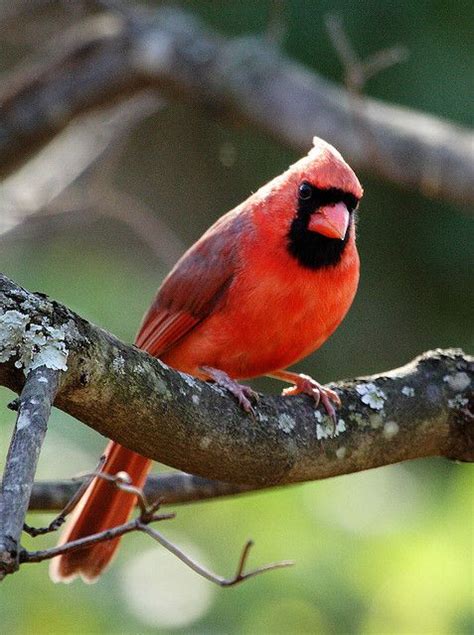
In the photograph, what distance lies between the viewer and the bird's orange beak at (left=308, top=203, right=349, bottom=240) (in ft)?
9.14

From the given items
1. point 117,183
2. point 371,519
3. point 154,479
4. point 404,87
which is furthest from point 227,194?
point 154,479

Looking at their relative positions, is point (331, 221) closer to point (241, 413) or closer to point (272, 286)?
point (272, 286)

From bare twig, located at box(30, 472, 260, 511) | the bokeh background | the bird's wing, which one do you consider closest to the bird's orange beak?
the bird's wing

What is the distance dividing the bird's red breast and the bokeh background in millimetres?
761

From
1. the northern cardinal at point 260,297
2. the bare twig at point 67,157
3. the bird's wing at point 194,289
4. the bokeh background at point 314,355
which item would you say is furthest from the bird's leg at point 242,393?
the bare twig at point 67,157

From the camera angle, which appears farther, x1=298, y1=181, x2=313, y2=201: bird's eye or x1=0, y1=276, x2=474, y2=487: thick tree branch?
x1=298, y1=181, x2=313, y2=201: bird's eye

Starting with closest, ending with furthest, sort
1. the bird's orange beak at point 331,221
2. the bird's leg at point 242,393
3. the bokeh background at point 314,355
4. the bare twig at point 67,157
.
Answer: the bird's leg at point 242,393, the bird's orange beak at point 331,221, the bokeh background at point 314,355, the bare twig at point 67,157

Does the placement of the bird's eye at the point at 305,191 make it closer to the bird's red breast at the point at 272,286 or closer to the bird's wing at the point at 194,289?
the bird's red breast at the point at 272,286

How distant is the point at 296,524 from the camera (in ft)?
11.7

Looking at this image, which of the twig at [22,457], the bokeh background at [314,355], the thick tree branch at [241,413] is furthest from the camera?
the bokeh background at [314,355]

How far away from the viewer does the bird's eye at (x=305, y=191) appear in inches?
114

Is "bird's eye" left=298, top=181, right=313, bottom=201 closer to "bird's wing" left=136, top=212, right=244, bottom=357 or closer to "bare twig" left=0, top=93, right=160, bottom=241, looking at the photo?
"bird's wing" left=136, top=212, right=244, bottom=357

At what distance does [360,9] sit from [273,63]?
1453mm

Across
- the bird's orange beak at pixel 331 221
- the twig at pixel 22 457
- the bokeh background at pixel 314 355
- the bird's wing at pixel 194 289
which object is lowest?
the bokeh background at pixel 314 355
